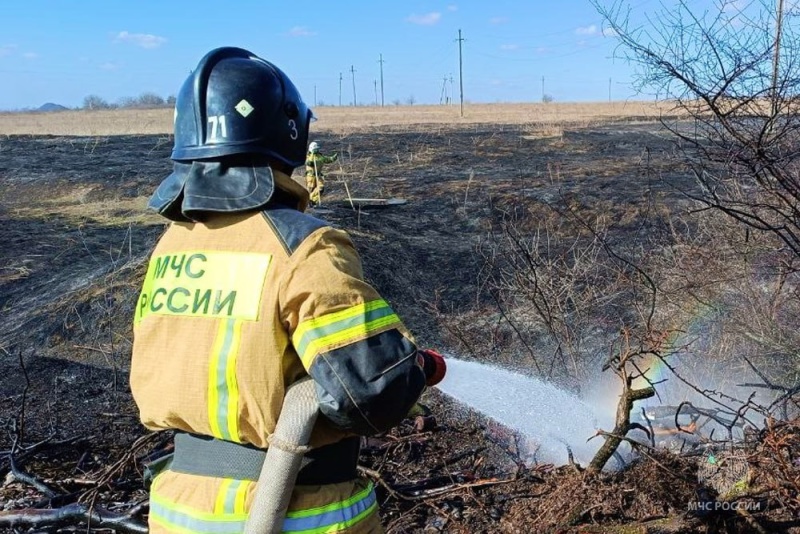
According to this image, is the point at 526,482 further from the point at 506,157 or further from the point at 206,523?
the point at 506,157

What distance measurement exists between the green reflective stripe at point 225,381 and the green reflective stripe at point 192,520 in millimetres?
189

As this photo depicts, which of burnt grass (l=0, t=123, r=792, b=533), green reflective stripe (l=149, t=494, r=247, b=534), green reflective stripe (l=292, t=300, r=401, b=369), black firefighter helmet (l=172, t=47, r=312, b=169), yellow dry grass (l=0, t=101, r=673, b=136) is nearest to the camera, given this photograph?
green reflective stripe (l=292, t=300, r=401, b=369)

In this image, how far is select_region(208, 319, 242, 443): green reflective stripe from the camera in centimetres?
158

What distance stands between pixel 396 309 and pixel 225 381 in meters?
6.68

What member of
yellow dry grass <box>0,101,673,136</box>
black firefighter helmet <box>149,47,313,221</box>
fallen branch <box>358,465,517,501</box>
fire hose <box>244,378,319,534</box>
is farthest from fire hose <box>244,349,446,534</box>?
yellow dry grass <box>0,101,673,136</box>

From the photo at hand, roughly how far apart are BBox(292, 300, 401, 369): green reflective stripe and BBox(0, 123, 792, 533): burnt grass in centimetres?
198

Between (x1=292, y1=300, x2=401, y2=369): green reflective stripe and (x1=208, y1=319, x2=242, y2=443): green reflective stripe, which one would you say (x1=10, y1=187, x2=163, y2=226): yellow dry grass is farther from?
(x1=292, y1=300, x2=401, y2=369): green reflective stripe

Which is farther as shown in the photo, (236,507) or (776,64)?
(776,64)

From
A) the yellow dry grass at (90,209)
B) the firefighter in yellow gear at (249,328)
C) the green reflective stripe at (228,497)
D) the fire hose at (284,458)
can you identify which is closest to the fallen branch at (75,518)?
the firefighter in yellow gear at (249,328)

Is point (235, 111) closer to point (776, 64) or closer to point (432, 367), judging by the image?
point (432, 367)

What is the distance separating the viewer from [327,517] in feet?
5.50

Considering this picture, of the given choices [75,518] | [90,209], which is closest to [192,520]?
[75,518]

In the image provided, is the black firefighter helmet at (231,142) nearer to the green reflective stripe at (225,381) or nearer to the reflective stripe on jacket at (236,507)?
the green reflective stripe at (225,381)

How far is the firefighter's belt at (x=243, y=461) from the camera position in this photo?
167cm
